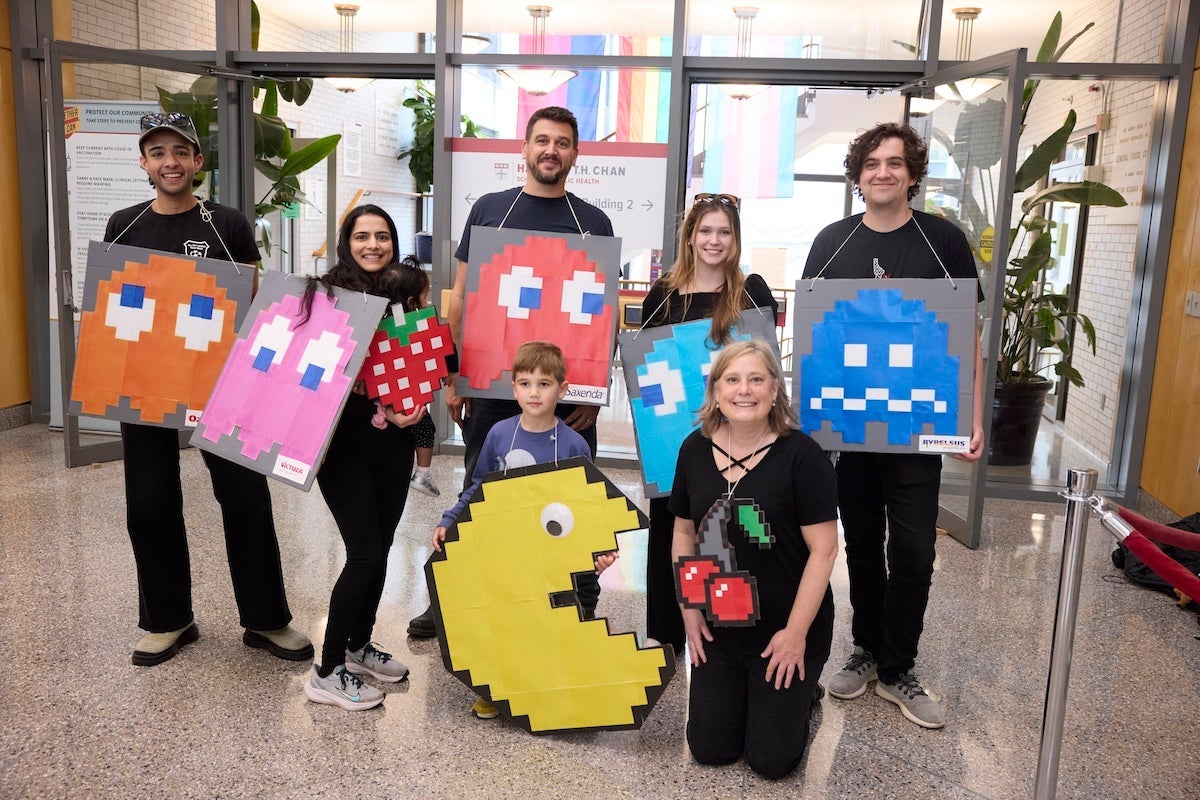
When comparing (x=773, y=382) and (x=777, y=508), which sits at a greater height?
(x=773, y=382)

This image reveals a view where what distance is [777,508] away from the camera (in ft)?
6.90

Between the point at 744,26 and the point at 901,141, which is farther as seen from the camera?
the point at 744,26

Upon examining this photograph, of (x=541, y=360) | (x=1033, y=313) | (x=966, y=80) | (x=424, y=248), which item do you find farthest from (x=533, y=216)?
(x=424, y=248)

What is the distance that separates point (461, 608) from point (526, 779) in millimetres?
410

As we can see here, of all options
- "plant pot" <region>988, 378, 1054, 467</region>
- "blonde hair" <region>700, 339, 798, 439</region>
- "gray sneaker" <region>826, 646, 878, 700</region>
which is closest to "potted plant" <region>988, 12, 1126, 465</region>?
"plant pot" <region>988, 378, 1054, 467</region>

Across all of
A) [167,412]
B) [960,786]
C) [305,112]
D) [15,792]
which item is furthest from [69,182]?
[960,786]

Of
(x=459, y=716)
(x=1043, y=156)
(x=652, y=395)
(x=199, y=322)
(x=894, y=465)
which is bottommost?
(x=459, y=716)

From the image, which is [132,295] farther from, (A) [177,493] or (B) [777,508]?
(B) [777,508]

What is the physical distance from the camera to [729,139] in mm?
5012

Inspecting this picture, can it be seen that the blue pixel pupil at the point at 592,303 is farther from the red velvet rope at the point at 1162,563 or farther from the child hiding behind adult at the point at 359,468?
the red velvet rope at the point at 1162,563

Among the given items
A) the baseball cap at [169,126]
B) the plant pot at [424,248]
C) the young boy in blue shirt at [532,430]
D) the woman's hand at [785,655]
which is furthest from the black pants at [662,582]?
the plant pot at [424,248]

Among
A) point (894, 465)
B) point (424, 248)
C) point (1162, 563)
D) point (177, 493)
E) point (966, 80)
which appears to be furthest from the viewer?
point (424, 248)

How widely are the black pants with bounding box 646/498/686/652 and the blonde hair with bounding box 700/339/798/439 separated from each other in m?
0.38

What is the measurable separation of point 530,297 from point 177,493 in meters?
1.13
